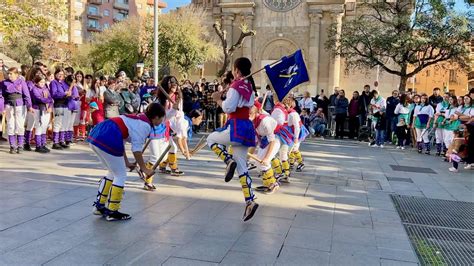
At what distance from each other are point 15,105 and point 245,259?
7.70 meters

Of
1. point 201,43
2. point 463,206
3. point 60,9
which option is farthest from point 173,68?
point 463,206

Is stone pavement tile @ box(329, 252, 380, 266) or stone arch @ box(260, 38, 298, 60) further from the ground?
stone arch @ box(260, 38, 298, 60)

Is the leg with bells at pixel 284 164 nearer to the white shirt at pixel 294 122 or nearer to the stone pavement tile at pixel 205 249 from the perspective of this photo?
the white shirt at pixel 294 122

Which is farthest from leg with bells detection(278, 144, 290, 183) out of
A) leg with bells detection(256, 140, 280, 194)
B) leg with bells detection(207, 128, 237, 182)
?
leg with bells detection(207, 128, 237, 182)

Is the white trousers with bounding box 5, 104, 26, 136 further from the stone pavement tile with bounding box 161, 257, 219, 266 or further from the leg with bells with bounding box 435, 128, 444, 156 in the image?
the leg with bells with bounding box 435, 128, 444, 156

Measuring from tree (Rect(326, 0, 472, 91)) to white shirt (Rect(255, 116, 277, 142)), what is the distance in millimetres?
16486

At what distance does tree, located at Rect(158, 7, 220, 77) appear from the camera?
1309 inches

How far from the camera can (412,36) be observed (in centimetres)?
2152

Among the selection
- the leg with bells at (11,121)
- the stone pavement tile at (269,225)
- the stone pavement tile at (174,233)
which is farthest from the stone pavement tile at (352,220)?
the leg with bells at (11,121)

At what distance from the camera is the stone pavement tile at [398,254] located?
14.3 feet

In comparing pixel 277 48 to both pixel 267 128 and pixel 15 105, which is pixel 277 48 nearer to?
pixel 15 105

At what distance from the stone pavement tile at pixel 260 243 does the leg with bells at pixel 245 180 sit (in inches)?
16.1

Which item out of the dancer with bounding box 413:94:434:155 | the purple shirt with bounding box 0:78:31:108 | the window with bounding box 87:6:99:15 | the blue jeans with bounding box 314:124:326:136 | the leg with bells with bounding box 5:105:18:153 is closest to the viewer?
the purple shirt with bounding box 0:78:31:108

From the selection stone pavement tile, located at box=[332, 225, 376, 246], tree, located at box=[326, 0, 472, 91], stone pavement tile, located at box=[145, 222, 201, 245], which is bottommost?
stone pavement tile, located at box=[332, 225, 376, 246]
